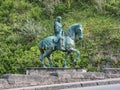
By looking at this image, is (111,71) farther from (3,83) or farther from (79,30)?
(3,83)

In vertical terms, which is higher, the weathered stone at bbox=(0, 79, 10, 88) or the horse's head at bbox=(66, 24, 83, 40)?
the horse's head at bbox=(66, 24, 83, 40)

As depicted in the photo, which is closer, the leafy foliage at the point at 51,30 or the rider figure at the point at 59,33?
the rider figure at the point at 59,33

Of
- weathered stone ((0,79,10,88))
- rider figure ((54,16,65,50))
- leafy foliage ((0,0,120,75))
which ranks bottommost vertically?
leafy foliage ((0,0,120,75))

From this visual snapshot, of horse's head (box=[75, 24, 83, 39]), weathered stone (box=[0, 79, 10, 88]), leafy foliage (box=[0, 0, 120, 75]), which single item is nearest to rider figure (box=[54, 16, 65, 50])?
horse's head (box=[75, 24, 83, 39])

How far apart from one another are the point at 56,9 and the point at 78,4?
1.74 meters

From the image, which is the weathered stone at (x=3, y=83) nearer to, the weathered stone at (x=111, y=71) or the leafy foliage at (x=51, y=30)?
the weathered stone at (x=111, y=71)

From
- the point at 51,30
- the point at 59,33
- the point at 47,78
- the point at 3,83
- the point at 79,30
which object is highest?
the point at 79,30

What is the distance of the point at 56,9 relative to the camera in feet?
94.8

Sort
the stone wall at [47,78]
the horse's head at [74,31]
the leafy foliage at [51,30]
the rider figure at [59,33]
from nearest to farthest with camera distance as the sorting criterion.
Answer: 1. the stone wall at [47,78]
2. the rider figure at [59,33]
3. the horse's head at [74,31]
4. the leafy foliage at [51,30]

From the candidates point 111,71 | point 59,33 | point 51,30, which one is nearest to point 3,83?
point 111,71

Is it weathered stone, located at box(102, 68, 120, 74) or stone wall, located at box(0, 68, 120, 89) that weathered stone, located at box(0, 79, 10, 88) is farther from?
weathered stone, located at box(102, 68, 120, 74)

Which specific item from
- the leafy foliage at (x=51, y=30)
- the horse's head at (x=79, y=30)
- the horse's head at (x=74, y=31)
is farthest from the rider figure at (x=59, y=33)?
the leafy foliage at (x=51, y=30)

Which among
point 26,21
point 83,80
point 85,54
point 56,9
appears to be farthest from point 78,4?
point 83,80

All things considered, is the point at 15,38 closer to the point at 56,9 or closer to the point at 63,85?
the point at 56,9
